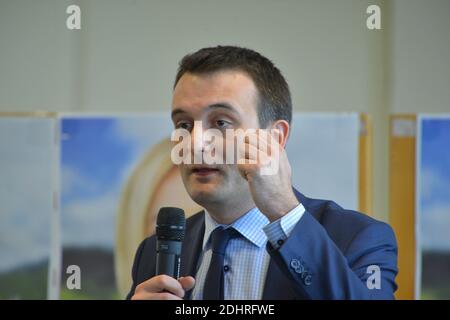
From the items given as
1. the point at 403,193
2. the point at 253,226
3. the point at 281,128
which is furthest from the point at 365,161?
the point at 253,226

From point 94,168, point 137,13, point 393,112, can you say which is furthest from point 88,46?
point 393,112

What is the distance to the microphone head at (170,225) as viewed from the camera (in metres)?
1.33

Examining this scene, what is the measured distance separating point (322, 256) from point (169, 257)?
1.10ft

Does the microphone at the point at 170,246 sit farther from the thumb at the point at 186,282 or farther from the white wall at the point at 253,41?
the white wall at the point at 253,41

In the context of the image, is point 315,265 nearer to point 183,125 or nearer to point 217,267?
point 217,267

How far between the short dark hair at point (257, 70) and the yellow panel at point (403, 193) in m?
0.47

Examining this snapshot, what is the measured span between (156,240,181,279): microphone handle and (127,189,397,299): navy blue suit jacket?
10cm

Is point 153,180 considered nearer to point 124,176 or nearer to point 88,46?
point 124,176

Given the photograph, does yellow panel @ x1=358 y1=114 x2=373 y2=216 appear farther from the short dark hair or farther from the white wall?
the short dark hair

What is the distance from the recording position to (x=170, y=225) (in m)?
1.34

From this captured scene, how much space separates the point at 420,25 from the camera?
69.9 inches

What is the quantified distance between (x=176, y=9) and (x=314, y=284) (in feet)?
3.04

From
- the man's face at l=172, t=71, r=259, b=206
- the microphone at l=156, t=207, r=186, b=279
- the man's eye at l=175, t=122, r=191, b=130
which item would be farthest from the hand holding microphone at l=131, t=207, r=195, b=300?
the man's eye at l=175, t=122, r=191, b=130

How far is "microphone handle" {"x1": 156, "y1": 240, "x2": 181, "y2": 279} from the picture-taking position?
52.2 inches
